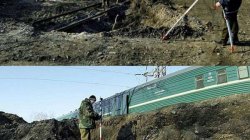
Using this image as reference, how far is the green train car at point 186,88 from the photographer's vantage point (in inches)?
488

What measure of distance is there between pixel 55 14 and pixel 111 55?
221 inches

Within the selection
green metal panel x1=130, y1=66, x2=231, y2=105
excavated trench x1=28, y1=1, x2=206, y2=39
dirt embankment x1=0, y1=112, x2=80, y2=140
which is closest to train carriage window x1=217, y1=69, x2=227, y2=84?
green metal panel x1=130, y1=66, x2=231, y2=105

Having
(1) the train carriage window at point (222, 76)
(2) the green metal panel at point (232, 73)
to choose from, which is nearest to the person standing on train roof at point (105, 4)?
(1) the train carriage window at point (222, 76)

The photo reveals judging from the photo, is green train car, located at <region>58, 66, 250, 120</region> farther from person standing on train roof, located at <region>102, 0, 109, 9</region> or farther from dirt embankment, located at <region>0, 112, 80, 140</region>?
dirt embankment, located at <region>0, 112, 80, 140</region>

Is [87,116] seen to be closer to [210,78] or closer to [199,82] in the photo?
[210,78]

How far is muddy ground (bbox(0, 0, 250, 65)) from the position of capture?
9617 mm

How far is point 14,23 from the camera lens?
12875 mm

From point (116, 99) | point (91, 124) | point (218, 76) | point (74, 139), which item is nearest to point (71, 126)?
point (74, 139)

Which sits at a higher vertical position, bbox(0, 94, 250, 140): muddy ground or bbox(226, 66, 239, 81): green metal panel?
bbox(226, 66, 239, 81): green metal panel

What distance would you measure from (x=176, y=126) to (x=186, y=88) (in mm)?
5163

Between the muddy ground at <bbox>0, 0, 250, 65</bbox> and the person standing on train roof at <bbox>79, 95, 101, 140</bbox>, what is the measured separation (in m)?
0.97

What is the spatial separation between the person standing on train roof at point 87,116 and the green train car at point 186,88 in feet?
16.4

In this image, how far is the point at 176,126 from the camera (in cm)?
995

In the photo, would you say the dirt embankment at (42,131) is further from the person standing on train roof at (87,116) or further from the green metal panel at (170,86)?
the green metal panel at (170,86)
